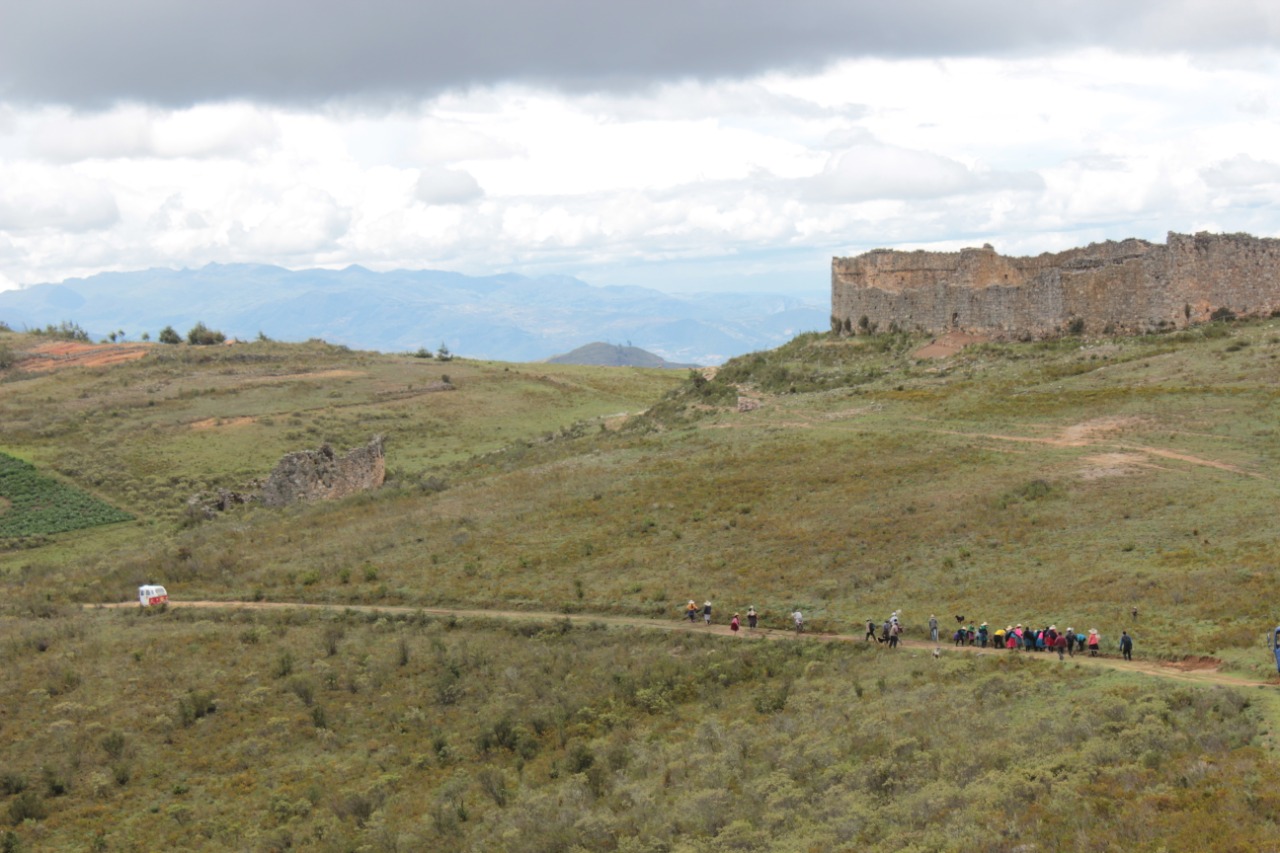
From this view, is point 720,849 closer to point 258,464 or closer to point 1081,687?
point 1081,687

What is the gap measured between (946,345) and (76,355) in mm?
92500

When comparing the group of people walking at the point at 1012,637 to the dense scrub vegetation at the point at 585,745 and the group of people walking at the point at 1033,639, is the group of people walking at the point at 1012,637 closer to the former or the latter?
the group of people walking at the point at 1033,639

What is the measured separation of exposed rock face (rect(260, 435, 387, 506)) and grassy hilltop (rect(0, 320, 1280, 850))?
2305 millimetres

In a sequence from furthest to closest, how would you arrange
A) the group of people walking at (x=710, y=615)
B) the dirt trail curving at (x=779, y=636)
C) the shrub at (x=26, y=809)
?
the group of people walking at (x=710, y=615)
the shrub at (x=26, y=809)
the dirt trail curving at (x=779, y=636)

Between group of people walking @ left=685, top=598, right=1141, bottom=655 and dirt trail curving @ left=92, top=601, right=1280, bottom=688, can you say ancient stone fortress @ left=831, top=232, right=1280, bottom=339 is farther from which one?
dirt trail curving @ left=92, top=601, right=1280, bottom=688

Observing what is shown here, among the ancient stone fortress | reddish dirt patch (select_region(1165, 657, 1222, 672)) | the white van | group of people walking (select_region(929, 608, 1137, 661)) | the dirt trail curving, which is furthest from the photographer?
the ancient stone fortress

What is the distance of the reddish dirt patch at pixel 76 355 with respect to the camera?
106 metres

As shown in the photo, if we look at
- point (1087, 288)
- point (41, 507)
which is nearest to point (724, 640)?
point (1087, 288)

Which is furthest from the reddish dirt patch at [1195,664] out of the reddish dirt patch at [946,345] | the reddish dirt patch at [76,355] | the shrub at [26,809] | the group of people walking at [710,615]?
the reddish dirt patch at [76,355]

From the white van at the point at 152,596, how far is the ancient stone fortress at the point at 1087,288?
39.5 metres

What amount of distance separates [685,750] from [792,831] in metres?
5.39

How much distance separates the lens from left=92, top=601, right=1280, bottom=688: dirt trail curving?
65.1 feet

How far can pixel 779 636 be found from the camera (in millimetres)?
27578

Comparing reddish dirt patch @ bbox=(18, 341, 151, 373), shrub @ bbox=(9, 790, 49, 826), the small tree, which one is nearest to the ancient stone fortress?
shrub @ bbox=(9, 790, 49, 826)
